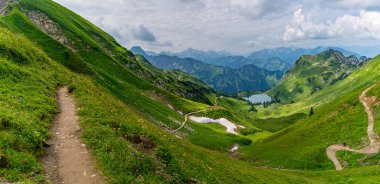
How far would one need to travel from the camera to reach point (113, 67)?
5517 inches

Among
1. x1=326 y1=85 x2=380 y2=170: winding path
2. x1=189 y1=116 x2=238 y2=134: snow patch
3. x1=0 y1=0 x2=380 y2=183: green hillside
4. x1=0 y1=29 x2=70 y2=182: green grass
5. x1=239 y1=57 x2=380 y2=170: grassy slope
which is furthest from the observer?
x1=189 y1=116 x2=238 y2=134: snow patch

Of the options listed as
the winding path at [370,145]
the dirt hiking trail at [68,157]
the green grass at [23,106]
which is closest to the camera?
the green grass at [23,106]

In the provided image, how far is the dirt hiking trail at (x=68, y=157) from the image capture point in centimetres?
2172

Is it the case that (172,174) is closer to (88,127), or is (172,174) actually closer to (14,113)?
(88,127)

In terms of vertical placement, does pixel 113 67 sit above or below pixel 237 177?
above

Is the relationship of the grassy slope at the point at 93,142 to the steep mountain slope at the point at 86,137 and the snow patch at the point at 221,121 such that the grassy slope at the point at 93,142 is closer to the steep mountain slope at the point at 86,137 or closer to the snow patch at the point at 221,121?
the steep mountain slope at the point at 86,137

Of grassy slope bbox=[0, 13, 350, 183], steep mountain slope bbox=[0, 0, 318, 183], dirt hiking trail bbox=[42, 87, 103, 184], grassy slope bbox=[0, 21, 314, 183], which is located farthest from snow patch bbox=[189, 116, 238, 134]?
dirt hiking trail bbox=[42, 87, 103, 184]

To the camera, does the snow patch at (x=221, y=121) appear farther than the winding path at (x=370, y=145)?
Yes

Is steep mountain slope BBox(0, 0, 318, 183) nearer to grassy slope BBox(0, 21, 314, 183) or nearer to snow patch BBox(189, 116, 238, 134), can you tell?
grassy slope BBox(0, 21, 314, 183)

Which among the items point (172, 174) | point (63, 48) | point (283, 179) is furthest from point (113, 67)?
point (172, 174)

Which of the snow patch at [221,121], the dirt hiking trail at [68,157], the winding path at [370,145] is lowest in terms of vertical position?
the dirt hiking trail at [68,157]

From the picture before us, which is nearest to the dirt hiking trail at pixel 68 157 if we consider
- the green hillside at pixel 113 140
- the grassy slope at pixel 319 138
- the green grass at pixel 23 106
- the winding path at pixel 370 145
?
the green hillside at pixel 113 140

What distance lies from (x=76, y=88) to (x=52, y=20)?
12162 cm

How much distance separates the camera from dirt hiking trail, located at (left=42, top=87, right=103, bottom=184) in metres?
21.7
